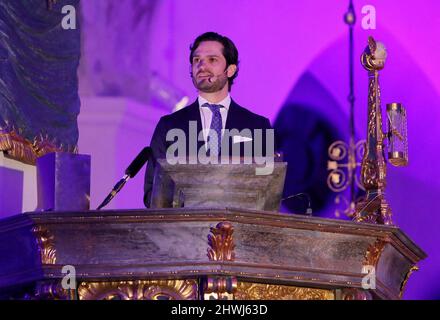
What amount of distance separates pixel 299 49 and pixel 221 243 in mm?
4018

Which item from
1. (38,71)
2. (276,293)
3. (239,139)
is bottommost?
(276,293)

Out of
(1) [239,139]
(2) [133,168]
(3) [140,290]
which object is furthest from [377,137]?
(3) [140,290]

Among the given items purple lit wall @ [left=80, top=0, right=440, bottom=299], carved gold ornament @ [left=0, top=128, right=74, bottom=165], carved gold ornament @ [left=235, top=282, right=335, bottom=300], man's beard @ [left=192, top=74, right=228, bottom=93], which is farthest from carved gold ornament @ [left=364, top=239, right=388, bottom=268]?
purple lit wall @ [left=80, top=0, right=440, bottom=299]

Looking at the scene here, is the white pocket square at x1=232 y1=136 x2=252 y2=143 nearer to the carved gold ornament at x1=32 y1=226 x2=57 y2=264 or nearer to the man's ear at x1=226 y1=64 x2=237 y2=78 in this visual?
the man's ear at x1=226 y1=64 x2=237 y2=78

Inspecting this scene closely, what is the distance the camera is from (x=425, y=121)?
283 inches

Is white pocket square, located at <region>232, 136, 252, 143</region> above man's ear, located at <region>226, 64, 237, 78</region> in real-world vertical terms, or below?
below

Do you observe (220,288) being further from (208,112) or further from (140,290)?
(208,112)

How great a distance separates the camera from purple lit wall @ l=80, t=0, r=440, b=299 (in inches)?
288

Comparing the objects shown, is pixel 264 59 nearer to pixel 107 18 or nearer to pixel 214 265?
pixel 107 18

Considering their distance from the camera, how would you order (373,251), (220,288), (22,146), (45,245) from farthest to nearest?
1. (22,146)
2. (373,251)
3. (45,245)
4. (220,288)

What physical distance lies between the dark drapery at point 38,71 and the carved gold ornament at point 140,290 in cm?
127

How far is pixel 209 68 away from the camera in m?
4.57

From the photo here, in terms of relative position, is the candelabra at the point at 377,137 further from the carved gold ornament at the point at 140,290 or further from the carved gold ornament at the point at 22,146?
the carved gold ornament at the point at 22,146
